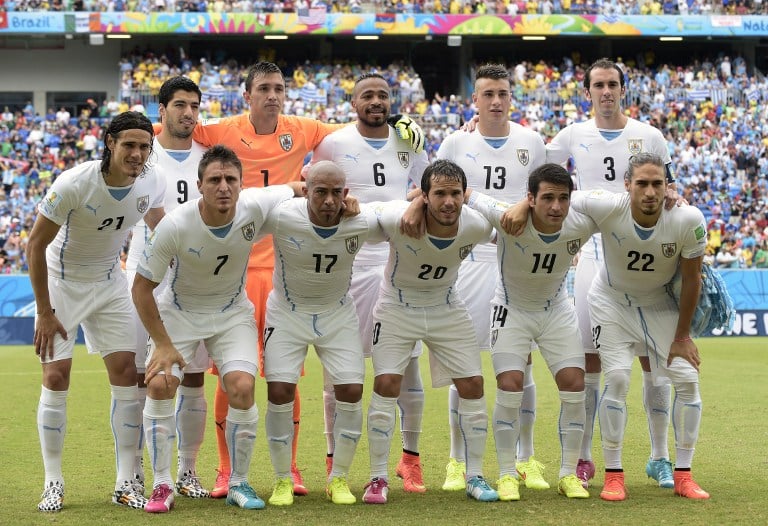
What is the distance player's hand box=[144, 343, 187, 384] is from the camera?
259 inches

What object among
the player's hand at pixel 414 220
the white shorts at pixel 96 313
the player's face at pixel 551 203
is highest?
the player's face at pixel 551 203

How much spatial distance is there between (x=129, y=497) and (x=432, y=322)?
7.41ft

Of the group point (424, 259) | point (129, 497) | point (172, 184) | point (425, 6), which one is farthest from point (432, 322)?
point (425, 6)

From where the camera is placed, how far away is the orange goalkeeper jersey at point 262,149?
25.7ft

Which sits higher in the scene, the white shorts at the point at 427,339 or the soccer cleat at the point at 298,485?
the white shorts at the point at 427,339

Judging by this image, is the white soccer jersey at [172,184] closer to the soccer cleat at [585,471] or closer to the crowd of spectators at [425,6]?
the soccer cleat at [585,471]

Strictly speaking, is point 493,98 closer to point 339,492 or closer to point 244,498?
point 339,492

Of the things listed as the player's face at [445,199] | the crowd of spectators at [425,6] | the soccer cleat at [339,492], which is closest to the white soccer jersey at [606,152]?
the player's face at [445,199]

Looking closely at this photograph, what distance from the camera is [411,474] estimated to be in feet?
24.8

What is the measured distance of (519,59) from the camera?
39.8 metres

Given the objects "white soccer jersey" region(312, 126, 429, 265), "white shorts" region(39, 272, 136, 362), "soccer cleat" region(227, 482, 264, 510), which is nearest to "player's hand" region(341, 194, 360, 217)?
"white soccer jersey" region(312, 126, 429, 265)

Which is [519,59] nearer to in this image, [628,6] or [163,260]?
[628,6]

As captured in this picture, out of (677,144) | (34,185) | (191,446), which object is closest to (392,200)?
(191,446)

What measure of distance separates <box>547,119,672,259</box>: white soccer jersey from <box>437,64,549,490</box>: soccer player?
0.31 metres
